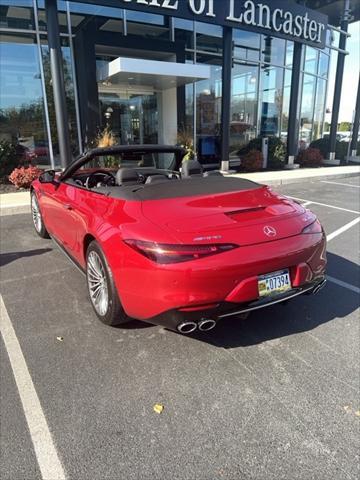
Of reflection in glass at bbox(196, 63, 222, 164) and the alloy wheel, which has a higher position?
reflection in glass at bbox(196, 63, 222, 164)

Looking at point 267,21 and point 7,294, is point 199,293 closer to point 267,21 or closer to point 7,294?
point 7,294

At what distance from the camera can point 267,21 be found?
1263cm

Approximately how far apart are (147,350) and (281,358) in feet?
3.37

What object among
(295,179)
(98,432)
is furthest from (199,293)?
(295,179)

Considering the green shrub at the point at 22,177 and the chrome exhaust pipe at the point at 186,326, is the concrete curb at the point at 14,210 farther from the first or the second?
the chrome exhaust pipe at the point at 186,326

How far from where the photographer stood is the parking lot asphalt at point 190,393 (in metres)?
1.93

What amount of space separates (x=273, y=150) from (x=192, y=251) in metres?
14.2

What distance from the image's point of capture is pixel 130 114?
15.3 m

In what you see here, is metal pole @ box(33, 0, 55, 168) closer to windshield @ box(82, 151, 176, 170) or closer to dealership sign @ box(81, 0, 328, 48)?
windshield @ box(82, 151, 176, 170)

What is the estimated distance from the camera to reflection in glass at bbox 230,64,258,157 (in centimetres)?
1655

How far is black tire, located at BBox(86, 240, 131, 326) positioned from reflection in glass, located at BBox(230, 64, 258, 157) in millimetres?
13816

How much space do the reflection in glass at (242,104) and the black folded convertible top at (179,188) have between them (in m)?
13.0

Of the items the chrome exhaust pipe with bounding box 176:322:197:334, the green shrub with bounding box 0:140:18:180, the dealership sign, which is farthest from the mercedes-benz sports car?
the dealership sign

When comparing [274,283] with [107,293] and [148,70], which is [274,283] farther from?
[148,70]
